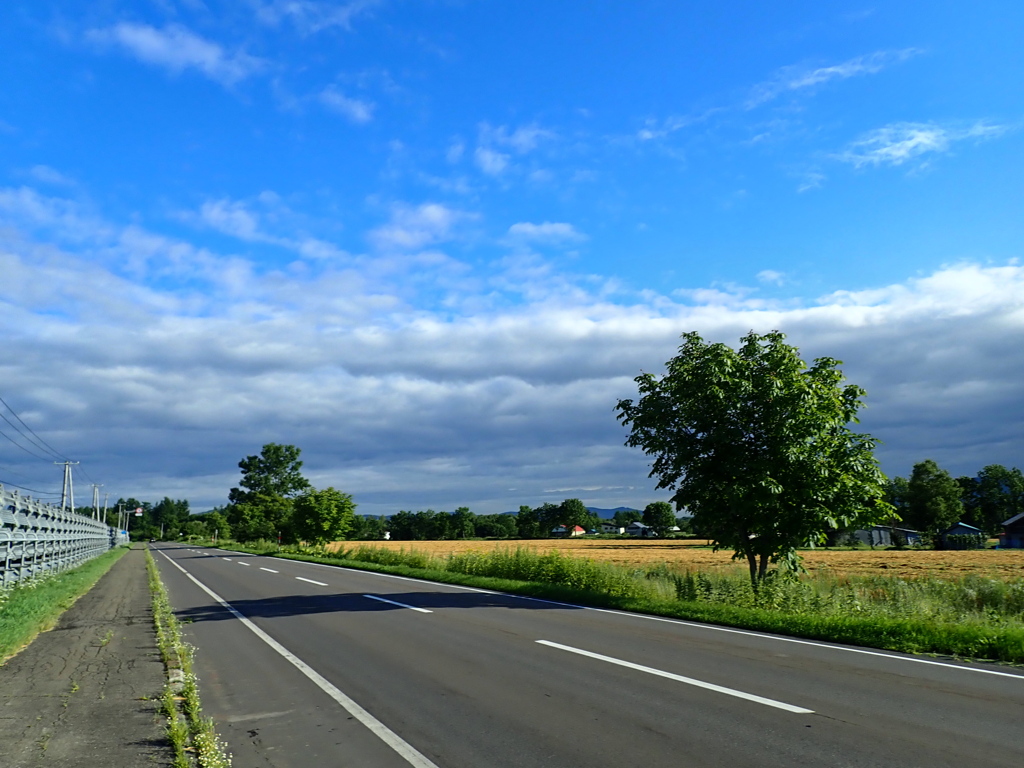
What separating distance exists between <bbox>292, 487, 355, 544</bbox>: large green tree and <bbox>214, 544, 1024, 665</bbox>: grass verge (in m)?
28.3

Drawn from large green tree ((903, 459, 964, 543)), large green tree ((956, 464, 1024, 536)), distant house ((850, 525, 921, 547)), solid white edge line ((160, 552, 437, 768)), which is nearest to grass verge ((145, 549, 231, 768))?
solid white edge line ((160, 552, 437, 768))

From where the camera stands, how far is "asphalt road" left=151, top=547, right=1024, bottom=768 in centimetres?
556

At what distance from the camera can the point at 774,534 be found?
51.9 ft

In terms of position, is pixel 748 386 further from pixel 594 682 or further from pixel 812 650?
pixel 594 682

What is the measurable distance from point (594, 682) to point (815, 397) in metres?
10.1

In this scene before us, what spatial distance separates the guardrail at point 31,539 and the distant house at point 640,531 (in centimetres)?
13615

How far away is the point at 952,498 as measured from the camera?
99562 millimetres

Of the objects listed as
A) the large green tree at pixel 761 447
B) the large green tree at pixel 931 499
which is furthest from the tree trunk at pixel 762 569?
the large green tree at pixel 931 499

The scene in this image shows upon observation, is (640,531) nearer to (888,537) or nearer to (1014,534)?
(888,537)

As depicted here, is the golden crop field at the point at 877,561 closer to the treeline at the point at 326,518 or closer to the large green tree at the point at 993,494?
the treeline at the point at 326,518

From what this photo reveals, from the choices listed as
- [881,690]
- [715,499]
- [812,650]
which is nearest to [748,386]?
[715,499]

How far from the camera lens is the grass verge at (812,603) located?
1006cm

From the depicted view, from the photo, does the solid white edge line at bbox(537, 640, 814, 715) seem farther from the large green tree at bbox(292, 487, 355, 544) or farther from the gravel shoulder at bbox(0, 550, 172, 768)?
the large green tree at bbox(292, 487, 355, 544)

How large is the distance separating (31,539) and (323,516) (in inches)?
1244
